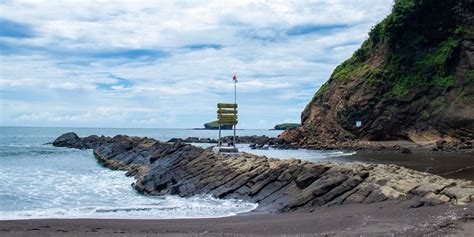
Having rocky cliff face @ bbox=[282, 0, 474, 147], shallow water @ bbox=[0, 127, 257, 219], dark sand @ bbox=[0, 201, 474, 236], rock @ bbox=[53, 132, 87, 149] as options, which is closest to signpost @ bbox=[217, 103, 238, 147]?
shallow water @ bbox=[0, 127, 257, 219]

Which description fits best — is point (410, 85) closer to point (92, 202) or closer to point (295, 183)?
point (295, 183)

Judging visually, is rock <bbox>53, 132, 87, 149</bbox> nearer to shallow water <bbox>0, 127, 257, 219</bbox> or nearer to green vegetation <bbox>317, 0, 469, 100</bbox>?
green vegetation <bbox>317, 0, 469, 100</bbox>

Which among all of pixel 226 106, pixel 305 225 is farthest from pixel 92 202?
pixel 226 106

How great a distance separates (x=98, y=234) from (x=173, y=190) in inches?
437

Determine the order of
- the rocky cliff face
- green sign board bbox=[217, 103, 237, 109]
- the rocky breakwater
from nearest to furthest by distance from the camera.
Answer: the rocky breakwater
green sign board bbox=[217, 103, 237, 109]
the rocky cliff face

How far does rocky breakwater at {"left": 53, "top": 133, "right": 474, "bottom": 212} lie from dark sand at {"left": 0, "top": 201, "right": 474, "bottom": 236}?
1.05m

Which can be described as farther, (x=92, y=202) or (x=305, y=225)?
(x=92, y=202)

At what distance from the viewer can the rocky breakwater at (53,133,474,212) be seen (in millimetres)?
15039

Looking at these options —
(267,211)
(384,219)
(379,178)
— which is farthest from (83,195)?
(384,219)

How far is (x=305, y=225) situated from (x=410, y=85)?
163 feet

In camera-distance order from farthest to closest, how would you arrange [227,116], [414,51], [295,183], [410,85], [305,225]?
[414,51] → [410,85] → [227,116] → [295,183] → [305,225]

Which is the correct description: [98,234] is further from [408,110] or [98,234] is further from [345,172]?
[408,110]

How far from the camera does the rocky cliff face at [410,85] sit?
53.6 meters

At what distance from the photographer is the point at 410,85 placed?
57875mm
